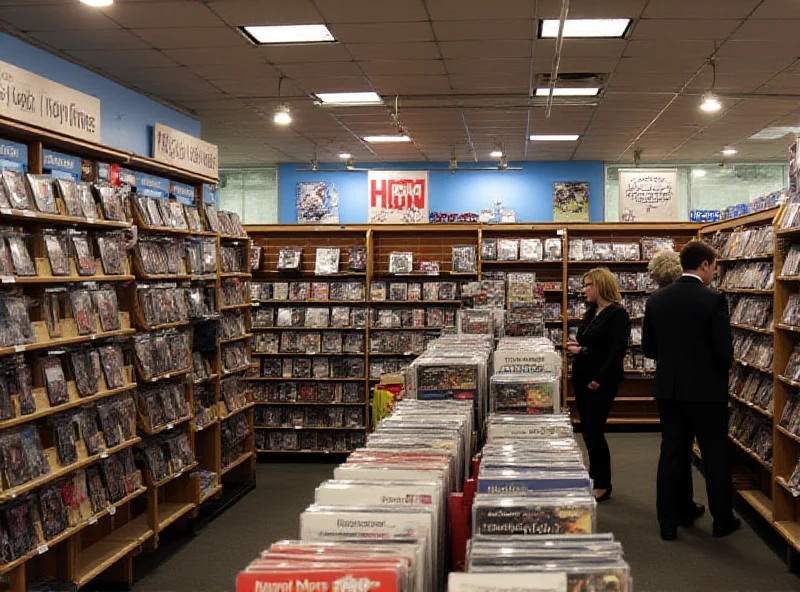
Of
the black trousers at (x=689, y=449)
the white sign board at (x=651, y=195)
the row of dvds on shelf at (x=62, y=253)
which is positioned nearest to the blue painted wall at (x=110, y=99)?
the row of dvds on shelf at (x=62, y=253)

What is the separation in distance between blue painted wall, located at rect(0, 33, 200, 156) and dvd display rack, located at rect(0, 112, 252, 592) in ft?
6.87

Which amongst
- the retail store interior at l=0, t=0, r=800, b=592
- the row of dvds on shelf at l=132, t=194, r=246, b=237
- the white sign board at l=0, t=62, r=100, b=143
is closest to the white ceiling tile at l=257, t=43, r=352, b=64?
the retail store interior at l=0, t=0, r=800, b=592

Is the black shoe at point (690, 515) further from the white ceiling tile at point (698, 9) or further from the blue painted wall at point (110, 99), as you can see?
the blue painted wall at point (110, 99)

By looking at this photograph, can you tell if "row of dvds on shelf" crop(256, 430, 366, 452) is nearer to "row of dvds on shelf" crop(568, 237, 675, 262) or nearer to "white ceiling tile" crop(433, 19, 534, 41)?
"row of dvds on shelf" crop(568, 237, 675, 262)

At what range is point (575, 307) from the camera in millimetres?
10242

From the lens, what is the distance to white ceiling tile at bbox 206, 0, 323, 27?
6258 mm

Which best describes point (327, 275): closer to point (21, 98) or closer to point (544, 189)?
point (21, 98)

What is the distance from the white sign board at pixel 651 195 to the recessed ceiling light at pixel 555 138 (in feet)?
3.25

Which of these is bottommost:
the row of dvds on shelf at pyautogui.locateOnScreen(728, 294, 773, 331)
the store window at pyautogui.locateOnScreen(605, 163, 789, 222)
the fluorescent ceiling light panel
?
the row of dvds on shelf at pyautogui.locateOnScreen(728, 294, 773, 331)

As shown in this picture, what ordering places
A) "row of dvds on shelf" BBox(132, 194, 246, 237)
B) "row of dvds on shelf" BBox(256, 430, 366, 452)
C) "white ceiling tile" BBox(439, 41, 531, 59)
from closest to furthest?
"row of dvds on shelf" BBox(132, 194, 246, 237) < "white ceiling tile" BBox(439, 41, 531, 59) < "row of dvds on shelf" BBox(256, 430, 366, 452)

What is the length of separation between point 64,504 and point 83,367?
2.42 feet

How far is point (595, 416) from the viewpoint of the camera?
651cm

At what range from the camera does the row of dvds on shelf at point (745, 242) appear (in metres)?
6.41

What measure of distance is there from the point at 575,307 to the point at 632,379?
1159mm
